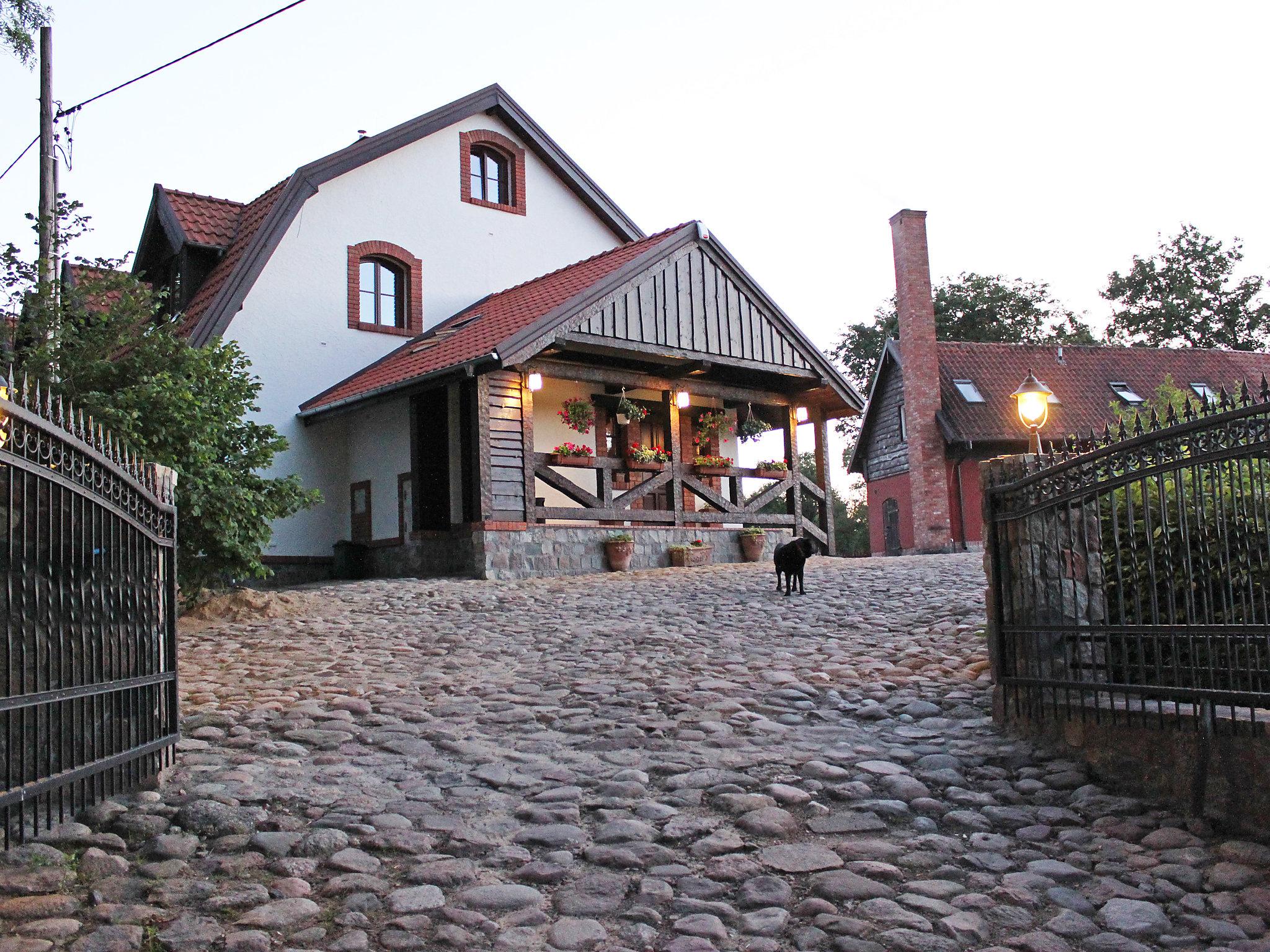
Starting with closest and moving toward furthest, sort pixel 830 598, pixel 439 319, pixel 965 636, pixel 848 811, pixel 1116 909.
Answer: pixel 1116 909 → pixel 848 811 → pixel 965 636 → pixel 830 598 → pixel 439 319

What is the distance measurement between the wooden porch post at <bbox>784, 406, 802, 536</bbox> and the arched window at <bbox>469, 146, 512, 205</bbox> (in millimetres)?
6649

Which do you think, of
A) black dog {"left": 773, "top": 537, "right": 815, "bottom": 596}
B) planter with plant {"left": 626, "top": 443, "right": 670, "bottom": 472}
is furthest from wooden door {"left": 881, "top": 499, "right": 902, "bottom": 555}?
black dog {"left": 773, "top": 537, "right": 815, "bottom": 596}

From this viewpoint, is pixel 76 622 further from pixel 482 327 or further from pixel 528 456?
pixel 482 327

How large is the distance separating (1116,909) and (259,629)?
27.2 ft

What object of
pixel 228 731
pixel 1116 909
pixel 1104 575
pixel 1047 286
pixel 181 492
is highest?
pixel 1047 286

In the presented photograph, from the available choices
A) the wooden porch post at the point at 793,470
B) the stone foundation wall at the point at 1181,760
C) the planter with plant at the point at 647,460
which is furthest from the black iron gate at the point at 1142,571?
the wooden porch post at the point at 793,470

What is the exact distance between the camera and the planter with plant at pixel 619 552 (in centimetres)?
1597

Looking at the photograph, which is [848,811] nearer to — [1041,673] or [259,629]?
[1041,673]

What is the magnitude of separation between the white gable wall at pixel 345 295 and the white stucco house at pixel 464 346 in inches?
1.3

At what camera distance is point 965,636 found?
8.84 meters

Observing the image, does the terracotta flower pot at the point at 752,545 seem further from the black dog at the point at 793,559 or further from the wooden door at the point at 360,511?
the wooden door at the point at 360,511

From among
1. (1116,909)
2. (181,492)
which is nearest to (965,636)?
(1116,909)

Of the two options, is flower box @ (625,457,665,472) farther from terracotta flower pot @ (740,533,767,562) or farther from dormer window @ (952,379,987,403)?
dormer window @ (952,379,987,403)

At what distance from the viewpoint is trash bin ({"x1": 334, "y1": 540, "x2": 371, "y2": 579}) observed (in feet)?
56.5
